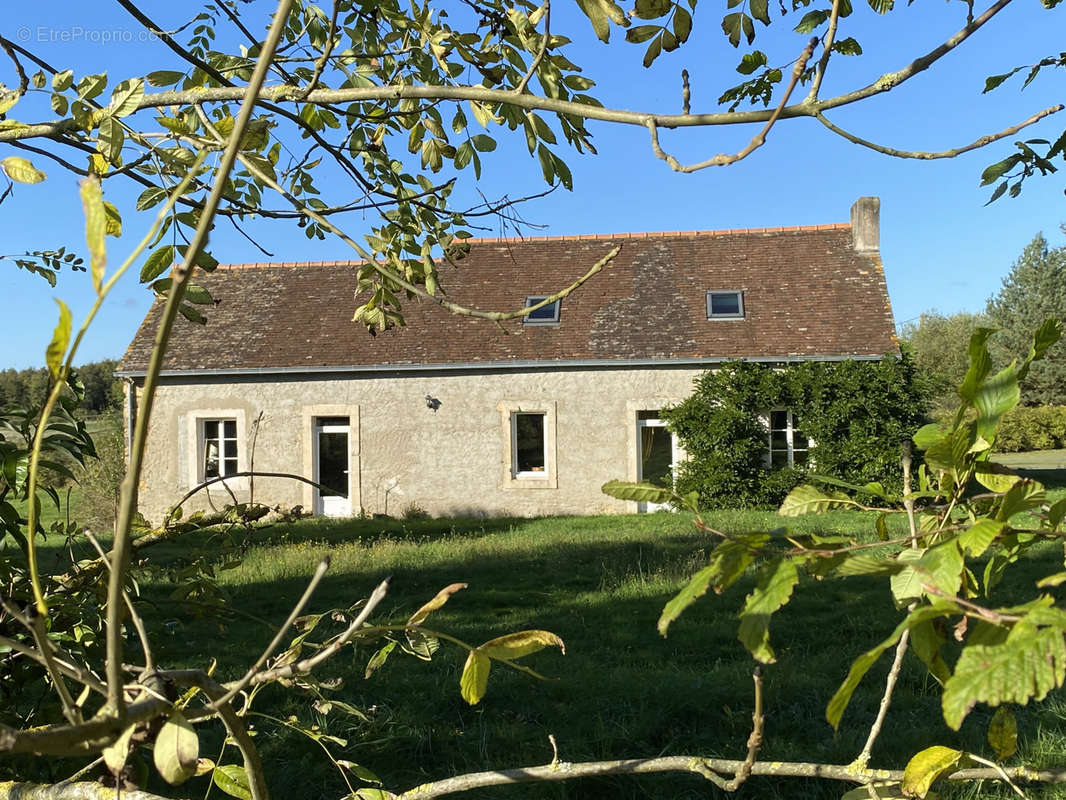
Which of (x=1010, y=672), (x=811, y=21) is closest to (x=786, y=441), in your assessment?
(x=811, y=21)

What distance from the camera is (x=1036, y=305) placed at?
132 feet

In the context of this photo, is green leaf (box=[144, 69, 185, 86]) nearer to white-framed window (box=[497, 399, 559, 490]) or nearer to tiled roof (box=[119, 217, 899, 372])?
tiled roof (box=[119, 217, 899, 372])

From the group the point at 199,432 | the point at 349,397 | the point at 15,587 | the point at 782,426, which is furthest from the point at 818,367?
the point at 15,587

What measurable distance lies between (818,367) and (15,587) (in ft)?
49.2

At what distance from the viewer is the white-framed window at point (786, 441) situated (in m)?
15.6

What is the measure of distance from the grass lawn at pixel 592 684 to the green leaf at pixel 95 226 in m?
1.66

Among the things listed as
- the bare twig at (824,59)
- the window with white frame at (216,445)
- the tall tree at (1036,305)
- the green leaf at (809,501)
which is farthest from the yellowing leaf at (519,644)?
the tall tree at (1036,305)

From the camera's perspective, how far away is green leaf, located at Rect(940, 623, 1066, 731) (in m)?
0.60

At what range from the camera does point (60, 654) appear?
2.91 feet

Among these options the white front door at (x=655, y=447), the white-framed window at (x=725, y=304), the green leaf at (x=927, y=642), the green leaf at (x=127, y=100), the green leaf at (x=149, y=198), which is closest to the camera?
the green leaf at (x=927, y=642)

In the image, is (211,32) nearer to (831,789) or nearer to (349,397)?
(831,789)

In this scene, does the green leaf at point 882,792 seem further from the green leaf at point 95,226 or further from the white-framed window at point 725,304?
the white-framed window at point 725,304

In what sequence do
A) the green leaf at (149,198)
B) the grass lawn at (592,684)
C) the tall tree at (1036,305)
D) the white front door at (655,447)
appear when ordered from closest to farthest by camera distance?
the green leaf at (149,198), the grass lawn at (592,684), the white front door at (655,447), the tall tree at (1036,305)

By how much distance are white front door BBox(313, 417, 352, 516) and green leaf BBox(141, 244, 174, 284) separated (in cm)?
1514
